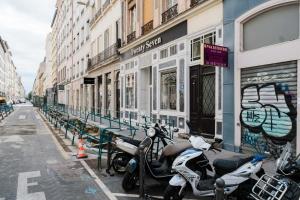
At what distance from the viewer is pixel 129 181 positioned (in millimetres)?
6727

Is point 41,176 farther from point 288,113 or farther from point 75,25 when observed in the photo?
point 75,25

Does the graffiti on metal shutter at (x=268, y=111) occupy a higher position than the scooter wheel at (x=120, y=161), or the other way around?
the graffiti on metal shutter at (x=268, y=111)

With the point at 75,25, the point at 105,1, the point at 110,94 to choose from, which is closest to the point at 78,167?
the point at 110,94

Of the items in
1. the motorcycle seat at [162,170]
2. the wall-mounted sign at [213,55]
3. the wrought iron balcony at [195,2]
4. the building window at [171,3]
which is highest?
the building window at [171,3]

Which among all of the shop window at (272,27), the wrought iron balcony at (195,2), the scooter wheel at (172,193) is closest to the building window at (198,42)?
the wrought iron balcony at (195,2)

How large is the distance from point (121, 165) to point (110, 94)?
1813cm

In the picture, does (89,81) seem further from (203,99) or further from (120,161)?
(120,161)

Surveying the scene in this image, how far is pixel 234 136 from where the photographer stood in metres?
10.5

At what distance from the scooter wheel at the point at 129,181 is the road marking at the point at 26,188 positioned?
154cm

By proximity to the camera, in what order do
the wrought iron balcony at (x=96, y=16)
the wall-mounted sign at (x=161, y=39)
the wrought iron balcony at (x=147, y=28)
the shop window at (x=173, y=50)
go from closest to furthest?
1. the wall-mounted sign at (x=161, y=39)
2. the shop window at (x=173, y=50)
3. the wrought iron balcony at (x=147, y=28)
4. the wrought iron balcony at (x=96, y=16)

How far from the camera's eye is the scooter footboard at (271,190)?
186 inches

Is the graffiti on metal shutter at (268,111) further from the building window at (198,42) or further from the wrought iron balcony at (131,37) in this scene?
the wrought iron balcony at (131,37)

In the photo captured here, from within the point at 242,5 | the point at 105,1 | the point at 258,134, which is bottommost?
the point at 258,134

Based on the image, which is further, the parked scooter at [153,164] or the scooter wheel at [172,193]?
the parked scooter at [153,164]
